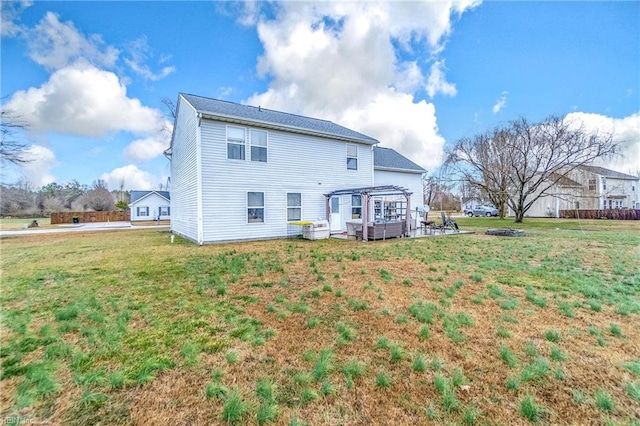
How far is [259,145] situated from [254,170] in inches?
44.8

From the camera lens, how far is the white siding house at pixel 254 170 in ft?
34.9

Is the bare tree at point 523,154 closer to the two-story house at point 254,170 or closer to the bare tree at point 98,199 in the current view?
the two-story house at point 254,170

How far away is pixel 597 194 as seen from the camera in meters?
28.3

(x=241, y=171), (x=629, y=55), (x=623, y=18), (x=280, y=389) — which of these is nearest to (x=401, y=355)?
(x=280, y=389)

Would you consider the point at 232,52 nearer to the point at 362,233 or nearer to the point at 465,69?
the point at 362,233

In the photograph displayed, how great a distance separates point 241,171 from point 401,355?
10.0m

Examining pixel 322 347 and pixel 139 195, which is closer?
pixel 322 347

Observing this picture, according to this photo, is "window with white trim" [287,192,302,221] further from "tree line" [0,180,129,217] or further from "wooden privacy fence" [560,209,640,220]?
"tree line" [0,180,129,217]

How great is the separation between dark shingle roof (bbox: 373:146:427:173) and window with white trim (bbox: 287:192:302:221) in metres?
5.92

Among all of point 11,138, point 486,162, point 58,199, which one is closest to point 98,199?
point 58,199

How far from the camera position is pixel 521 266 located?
6.82 meters

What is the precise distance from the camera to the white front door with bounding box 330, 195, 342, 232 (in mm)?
13938

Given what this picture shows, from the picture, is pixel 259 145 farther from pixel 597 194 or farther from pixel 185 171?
pixel 597 194

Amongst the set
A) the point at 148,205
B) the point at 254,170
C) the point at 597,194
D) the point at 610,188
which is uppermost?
the point at 610,188
